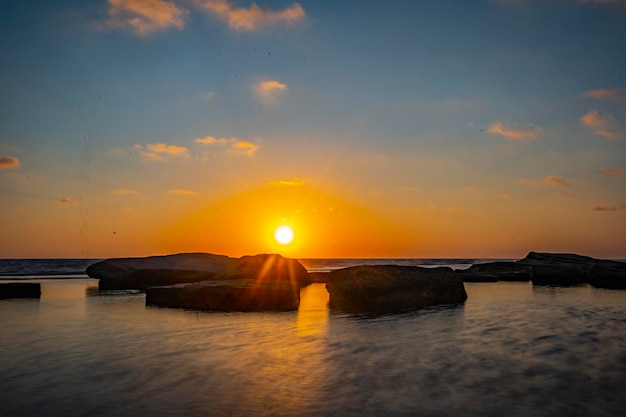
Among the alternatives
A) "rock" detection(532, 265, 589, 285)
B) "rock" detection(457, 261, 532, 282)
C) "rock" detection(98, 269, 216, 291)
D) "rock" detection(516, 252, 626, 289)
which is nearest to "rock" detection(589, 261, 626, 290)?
"rock" detection(516, 252, 626, 289)

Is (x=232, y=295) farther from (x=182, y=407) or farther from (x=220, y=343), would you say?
(x=182, y=407)

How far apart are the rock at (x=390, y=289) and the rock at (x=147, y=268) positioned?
1566 centimetres

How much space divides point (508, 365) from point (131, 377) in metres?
5.80

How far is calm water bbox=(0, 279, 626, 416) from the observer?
18.5 feet

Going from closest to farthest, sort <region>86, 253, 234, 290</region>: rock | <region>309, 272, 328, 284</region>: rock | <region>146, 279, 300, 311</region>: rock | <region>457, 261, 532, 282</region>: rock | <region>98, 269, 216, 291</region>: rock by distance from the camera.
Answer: <region>146, 279, 300, 311</region>: rock
<region>86, 253, 234, 290</region>: rock
<region>98, 269, 216, 291</region>: rock
<region>457, 261, 532, 282</region>: rock
<region>309, 272, 328, 284</region>: rock

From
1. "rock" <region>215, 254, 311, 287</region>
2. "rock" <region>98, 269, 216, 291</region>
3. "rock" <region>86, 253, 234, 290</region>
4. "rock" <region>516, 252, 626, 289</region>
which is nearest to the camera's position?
"rock" <region>516, 252, 626, 289</region>

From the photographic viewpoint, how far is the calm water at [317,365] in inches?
221

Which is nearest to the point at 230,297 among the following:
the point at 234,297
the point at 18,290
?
the point at 234,297

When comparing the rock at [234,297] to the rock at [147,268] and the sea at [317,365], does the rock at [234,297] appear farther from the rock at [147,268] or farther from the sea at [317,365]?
the rock at [147,268]

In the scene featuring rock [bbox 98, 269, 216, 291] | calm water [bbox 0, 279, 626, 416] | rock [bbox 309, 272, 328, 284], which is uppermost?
rock [bbox 98, 269, 216, 291]

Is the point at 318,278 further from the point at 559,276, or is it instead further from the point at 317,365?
the point at 317,365

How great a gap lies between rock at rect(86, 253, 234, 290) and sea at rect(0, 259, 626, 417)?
16.4 m

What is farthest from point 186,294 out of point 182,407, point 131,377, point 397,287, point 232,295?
point 182,407

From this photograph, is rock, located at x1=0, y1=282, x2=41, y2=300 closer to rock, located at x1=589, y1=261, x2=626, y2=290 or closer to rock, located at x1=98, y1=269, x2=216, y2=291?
rock, located at x1=98, y1=269, x2=216, y2=291
